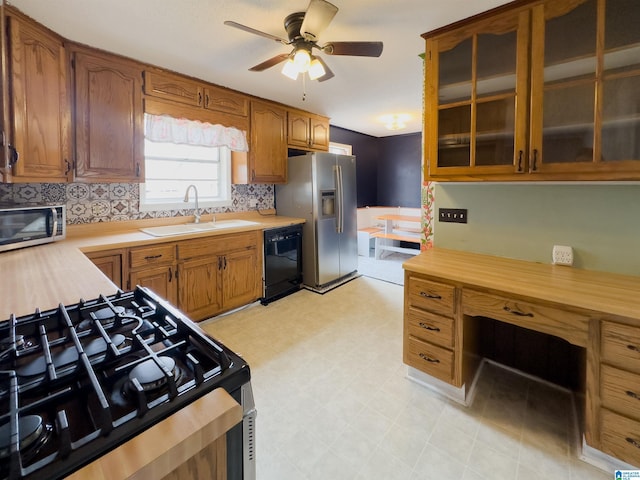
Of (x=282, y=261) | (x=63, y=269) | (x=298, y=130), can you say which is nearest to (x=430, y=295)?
(x=63, y=269)

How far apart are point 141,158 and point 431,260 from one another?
99.2 inches

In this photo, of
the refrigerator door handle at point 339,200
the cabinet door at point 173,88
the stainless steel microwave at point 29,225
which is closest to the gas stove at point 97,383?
the stainless steel microwave at point 29,225

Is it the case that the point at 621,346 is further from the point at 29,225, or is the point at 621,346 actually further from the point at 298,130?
the point at 298,130

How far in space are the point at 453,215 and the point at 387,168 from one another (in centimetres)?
448

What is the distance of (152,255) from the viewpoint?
2.50m

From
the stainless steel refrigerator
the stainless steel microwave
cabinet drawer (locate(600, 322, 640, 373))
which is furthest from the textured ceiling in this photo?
cabinet drawer (locate(600, 322, 640, 373))

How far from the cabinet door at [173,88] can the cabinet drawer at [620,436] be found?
363 cm

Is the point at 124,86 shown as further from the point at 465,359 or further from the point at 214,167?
the point at 465,359

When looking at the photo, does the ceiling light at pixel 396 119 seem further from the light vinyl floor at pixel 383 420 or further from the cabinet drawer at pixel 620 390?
the cabinet drawer at pixel 620 390

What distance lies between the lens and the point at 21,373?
2.15ft

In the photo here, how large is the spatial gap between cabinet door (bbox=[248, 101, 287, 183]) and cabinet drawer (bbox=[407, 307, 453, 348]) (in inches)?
94.7

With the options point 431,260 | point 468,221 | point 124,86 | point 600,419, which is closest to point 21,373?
point 431,260

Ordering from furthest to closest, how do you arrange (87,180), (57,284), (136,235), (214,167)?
(214,167) → (136,235) → (87,180) → (57,284)

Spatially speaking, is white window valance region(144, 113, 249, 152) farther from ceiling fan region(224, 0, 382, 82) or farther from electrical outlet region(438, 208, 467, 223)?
electrical outlet region(438, 208, 467, 223)
